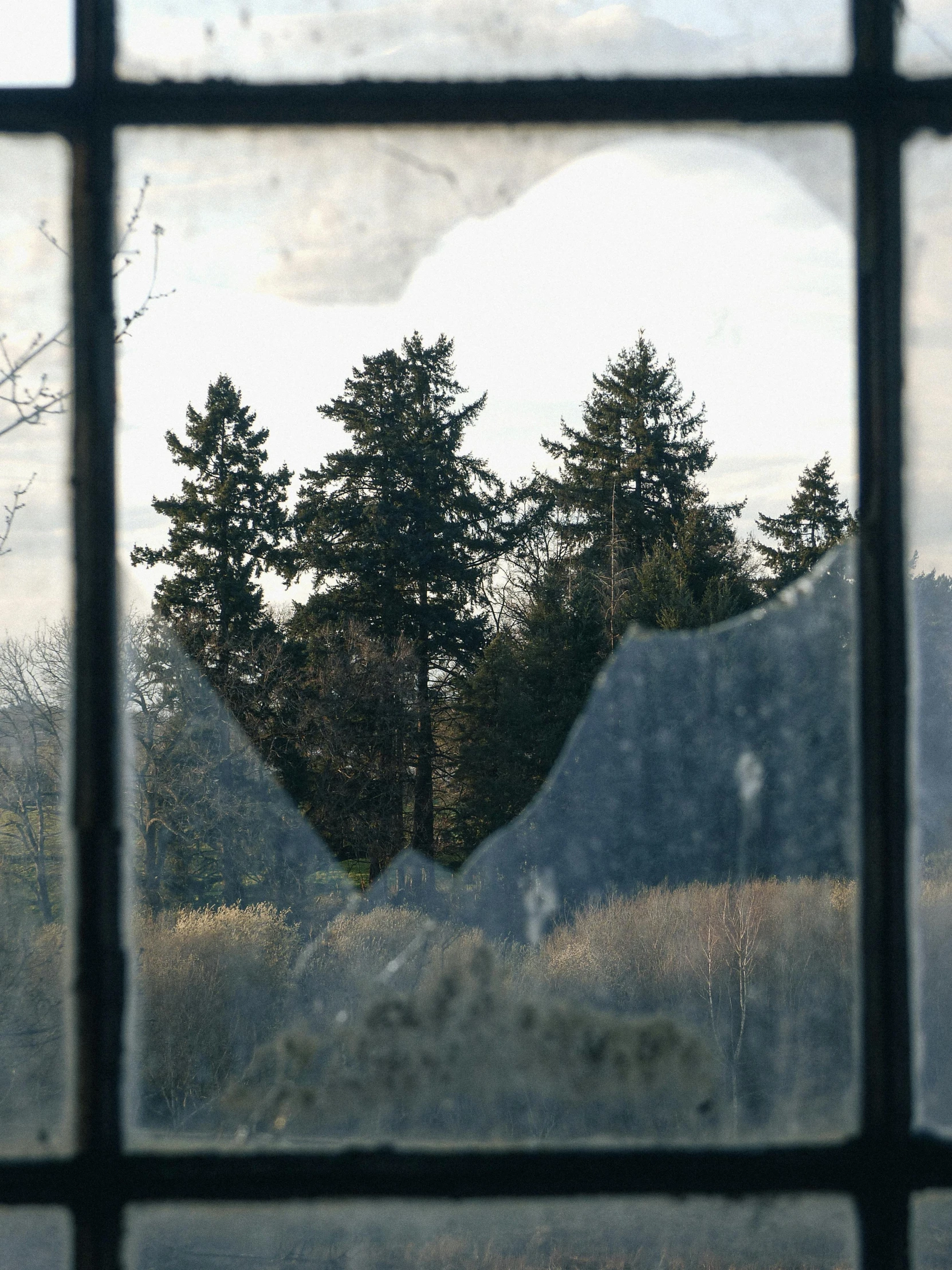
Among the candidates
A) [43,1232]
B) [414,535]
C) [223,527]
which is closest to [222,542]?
[223,527]

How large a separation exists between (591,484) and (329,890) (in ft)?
5.87

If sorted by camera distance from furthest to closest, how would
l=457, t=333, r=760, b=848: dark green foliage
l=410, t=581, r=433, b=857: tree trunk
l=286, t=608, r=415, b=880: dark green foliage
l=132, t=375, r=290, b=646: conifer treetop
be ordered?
l=410, t=581, r=433, b=857: tree trunk < l=286, t=608, r=415, b=880: dark green foliage < l=457, t=333, r=760, b=848: dark green foliage < l=132, t=375, r=290, b=646: conifer treetop

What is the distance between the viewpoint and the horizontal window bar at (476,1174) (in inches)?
19.1

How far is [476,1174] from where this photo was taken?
0.49m

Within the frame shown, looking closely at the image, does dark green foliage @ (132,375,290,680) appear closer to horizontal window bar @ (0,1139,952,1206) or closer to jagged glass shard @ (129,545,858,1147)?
jagged glass shard @ (129,545,858,1147)

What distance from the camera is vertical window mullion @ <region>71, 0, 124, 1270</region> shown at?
492mm

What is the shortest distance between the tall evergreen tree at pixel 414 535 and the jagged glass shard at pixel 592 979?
174 cm

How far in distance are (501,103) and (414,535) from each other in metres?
4.15

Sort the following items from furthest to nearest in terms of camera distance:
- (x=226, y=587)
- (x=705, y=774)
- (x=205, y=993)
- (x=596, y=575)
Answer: (x=596, y=575)
(x=226, y=587)
(x=205, y=993)
(x=705, y=774)

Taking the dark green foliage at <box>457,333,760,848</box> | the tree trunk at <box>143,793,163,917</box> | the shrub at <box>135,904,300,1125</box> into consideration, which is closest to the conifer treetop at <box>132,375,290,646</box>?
the tree trunk at <box>143,793,163,917</box>

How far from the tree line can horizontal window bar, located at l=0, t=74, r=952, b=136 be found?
205 cm

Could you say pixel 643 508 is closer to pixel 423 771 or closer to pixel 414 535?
pixel 414 535

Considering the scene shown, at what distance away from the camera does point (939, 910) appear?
22.7 inches

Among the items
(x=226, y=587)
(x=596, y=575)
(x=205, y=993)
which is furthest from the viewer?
(x=596, y=575)
